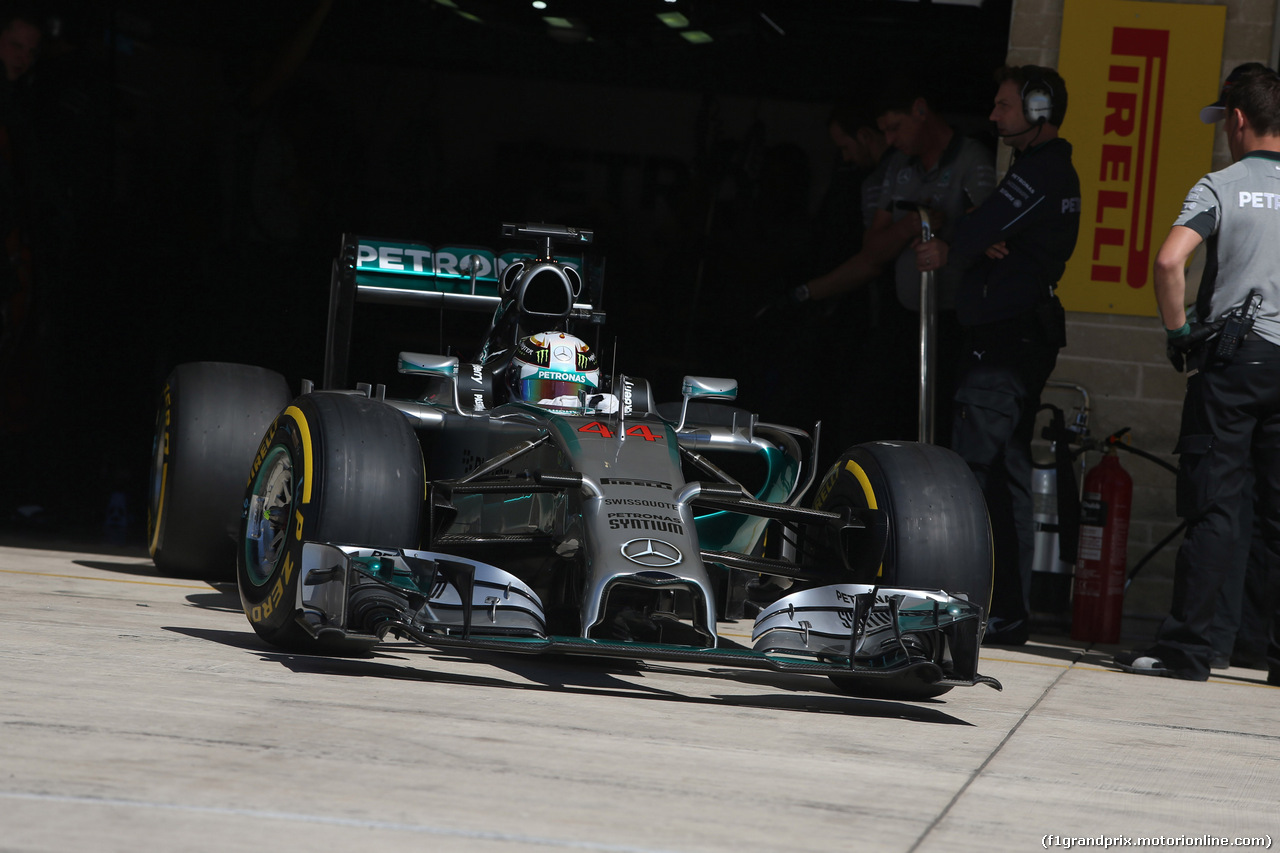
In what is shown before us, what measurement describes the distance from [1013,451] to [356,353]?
4212 mm

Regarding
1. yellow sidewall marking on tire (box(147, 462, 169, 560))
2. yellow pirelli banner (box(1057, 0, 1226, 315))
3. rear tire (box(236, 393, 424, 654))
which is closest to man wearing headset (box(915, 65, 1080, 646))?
yellow pirelli banner (box(1057, 0, 1226, 315))

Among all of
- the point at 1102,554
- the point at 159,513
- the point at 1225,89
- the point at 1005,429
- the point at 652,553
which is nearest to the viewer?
the point at 652,553

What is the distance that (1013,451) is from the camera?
5961mm

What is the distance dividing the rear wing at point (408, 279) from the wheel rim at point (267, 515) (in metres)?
1.40

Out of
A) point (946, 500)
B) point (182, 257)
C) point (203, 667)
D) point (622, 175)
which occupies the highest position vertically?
point (622, 175)

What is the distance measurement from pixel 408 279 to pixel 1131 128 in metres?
3.29

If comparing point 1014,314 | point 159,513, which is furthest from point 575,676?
point 1014,314

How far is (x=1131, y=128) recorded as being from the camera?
22.5 feet

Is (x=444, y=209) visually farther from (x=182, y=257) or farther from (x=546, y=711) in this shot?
(x=546, y=711)

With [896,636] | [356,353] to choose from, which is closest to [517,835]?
[896,636]

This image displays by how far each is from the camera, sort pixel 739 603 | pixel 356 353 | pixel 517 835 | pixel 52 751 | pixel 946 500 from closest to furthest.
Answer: pixel 517 835 → pixel 52 751 → pixel 946 500 → pixel 739 603 → pixel 356 353

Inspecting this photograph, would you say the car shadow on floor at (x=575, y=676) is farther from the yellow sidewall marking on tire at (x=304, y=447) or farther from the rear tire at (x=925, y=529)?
the yellow sidewall marking on tire at (x=304, y=447)

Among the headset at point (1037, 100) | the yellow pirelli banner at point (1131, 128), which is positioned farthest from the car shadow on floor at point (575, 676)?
the yellow pirelli banner at point (1131, 128)

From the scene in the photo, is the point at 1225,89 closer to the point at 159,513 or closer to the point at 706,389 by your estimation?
the point at 706,389
